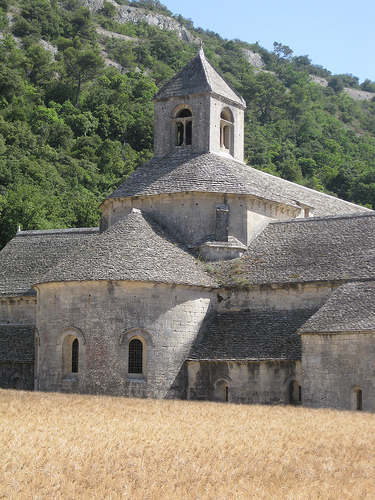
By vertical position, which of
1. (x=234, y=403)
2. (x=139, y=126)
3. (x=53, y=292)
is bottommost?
(x=234, y=403)

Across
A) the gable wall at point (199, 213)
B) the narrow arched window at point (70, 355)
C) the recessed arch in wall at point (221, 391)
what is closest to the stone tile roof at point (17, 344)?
the narrow arched window at point (70, 355)

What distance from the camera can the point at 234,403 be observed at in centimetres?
3241

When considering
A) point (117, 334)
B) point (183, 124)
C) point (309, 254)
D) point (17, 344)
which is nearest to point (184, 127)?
point (183, 124)

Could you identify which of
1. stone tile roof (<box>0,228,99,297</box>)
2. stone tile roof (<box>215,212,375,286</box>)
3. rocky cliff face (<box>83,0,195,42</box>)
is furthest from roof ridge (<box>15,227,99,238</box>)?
rocky cliff face (<box>83,0,195,42</box>)

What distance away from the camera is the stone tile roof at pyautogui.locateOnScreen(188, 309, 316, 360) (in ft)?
107

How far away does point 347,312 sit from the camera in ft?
101

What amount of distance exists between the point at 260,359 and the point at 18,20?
10956 centimetres

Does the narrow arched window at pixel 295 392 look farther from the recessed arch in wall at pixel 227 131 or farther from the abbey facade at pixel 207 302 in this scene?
the recessed arch in wall at pixel 227 131

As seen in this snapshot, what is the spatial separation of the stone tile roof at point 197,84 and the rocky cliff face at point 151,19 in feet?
444

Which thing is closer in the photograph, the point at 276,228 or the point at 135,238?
the point at 135,238

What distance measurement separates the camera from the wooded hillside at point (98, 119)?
255 feet

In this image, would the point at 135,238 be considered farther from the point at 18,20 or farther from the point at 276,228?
the point at 18,20

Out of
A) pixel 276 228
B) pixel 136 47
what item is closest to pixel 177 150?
pixel 276 228

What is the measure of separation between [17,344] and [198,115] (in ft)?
48.0
